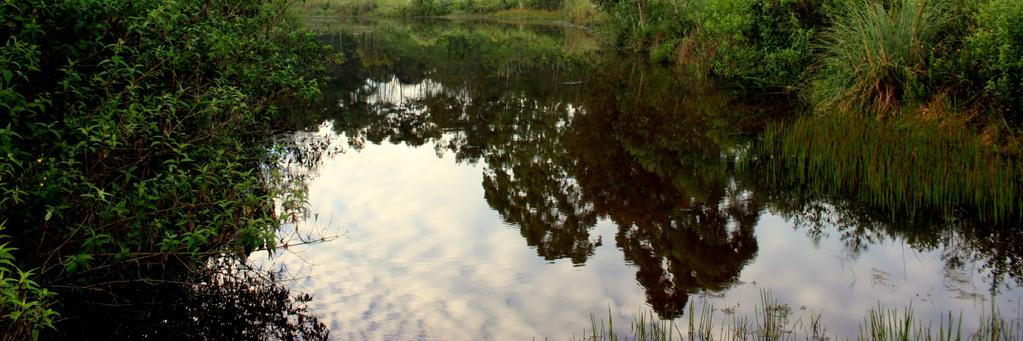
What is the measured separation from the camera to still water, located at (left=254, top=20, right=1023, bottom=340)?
8.18 metres

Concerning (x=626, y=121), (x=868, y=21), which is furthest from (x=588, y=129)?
(x=868, y=21)

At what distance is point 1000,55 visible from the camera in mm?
13242

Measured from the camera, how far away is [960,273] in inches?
357

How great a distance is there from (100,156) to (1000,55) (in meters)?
13.1

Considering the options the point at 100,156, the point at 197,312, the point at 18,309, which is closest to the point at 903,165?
the point at 197,312

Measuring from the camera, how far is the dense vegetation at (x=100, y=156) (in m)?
6.34

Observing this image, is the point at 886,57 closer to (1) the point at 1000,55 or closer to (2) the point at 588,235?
(1) the point at 1000,55

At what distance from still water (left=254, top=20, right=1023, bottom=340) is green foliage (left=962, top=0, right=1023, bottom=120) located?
13.0 ft

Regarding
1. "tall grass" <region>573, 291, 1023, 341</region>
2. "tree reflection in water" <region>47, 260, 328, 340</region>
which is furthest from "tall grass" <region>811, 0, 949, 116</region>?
"tree reflection in water" <region>47, 260, 328, 340</region>

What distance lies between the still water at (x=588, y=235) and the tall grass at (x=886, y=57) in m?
2.20

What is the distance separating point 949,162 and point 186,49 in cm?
1021

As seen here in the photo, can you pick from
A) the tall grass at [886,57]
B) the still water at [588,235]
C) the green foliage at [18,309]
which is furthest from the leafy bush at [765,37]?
the green foliage at [18,309]

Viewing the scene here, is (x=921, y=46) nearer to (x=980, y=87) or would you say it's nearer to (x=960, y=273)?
(x=980, y=87)

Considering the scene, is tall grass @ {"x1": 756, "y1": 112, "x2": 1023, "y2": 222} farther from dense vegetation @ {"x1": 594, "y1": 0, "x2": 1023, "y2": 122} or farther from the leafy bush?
the leafy bush
